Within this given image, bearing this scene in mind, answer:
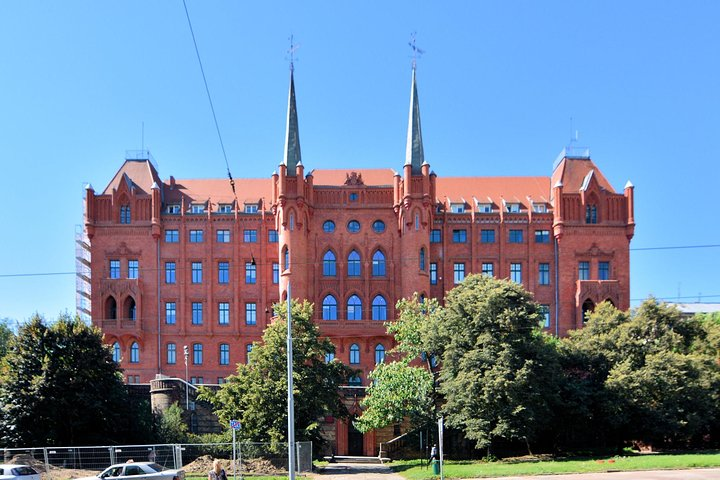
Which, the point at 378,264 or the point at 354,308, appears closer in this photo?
the point at 354,308

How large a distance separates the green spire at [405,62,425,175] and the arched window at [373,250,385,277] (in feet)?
25.0

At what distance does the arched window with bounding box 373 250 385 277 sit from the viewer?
66438 mm

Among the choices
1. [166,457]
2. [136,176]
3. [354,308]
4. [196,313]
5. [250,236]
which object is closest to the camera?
[166,457]

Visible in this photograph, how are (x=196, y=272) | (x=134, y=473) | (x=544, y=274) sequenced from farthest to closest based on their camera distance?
(x=544, y=274), (x=196, y=272), (x=134, y=473)

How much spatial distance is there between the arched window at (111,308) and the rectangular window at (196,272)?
6.96 meters

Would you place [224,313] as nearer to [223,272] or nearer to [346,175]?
[223,272]

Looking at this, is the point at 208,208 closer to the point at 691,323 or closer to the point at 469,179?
the point at 469,179

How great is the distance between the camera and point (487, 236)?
68.9 metres

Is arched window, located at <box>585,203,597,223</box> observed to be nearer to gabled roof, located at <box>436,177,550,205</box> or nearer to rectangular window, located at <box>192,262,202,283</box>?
gabled roof, located at <box>436,177,550,205</box>

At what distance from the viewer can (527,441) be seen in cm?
4469

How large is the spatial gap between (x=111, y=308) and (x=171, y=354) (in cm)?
652

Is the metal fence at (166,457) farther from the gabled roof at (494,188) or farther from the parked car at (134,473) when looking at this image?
the gabled roof at (494,188)

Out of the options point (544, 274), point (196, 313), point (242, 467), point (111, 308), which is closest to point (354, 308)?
point (196, 313)

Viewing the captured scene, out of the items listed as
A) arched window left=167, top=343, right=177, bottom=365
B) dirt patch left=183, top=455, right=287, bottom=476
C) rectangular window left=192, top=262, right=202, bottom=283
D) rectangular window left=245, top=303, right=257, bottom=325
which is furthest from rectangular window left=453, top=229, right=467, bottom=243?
dirt patch left=183, top=455, right=287, bottom=476
